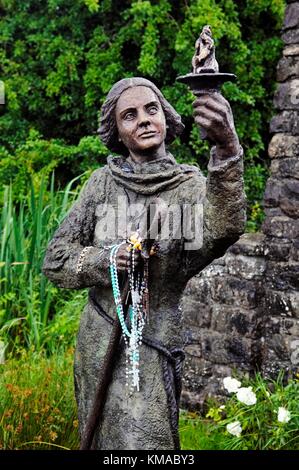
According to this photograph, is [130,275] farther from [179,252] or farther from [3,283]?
[3,283]

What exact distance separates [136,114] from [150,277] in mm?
600

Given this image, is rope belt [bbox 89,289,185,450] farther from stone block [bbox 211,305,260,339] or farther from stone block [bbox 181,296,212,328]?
stone block [bbox 181,296,212,328]

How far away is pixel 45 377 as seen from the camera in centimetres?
521

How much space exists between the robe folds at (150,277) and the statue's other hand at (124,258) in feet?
0.24

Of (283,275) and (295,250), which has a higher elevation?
(295,250)

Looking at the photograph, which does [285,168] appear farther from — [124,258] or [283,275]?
[124,258]

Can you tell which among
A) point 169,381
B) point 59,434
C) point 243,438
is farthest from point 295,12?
point 169,381

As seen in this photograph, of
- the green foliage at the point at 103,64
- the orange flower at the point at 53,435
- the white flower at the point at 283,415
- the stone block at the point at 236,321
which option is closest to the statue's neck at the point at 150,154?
the orange flower at the point at 53,435

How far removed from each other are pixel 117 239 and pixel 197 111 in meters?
0.65

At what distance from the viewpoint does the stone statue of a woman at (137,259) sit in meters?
2.92

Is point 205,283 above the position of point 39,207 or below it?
below

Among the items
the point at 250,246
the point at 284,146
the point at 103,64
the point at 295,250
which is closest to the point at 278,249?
the point at 295,250

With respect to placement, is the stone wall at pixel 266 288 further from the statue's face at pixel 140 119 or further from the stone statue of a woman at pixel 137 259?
the statue's face at pixel 140 119

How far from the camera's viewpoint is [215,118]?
2578mm
